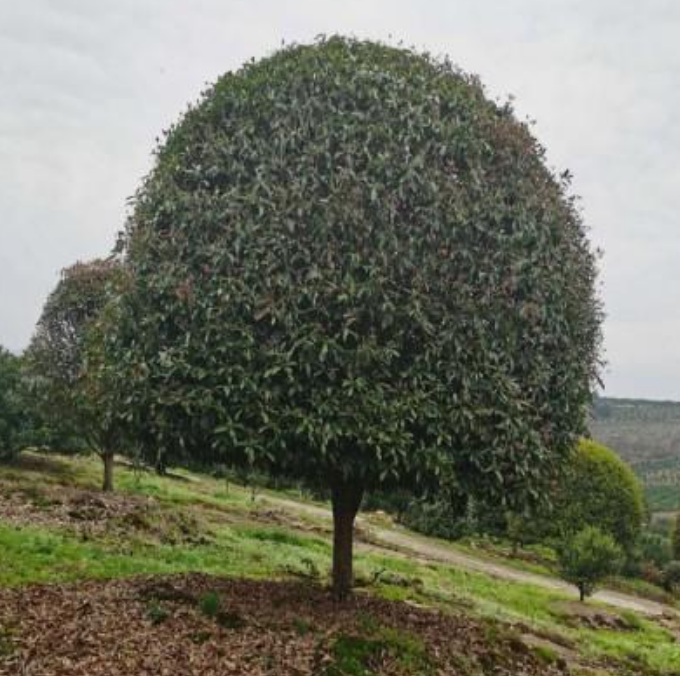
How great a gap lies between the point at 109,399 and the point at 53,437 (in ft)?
87.7

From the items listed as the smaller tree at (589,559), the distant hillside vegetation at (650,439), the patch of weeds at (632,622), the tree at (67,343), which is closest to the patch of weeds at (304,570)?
the tree at (67,343)

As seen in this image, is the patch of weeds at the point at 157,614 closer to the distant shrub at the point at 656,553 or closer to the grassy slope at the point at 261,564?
the grassy slope at the point at 261,564

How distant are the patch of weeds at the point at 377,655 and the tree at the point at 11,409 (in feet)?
88.5

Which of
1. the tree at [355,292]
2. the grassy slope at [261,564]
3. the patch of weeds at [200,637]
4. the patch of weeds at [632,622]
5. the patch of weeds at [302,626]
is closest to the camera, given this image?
the patch of weeds at [200,637]

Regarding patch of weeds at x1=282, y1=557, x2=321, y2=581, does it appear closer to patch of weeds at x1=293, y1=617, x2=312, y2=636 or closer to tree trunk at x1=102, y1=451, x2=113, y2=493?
patch of weeds at x1=293, y1=617, x2=312, y2=636

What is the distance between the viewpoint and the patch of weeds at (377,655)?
1096 cm

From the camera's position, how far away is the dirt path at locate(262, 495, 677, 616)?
38562mm

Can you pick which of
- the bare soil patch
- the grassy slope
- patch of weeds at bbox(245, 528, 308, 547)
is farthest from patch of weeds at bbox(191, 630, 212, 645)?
patch of weeds at bbox(245, 528, 308, 547)

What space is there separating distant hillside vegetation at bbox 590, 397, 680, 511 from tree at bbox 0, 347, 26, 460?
79532 millimetres

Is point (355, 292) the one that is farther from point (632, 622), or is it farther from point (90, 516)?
point (632, 622)

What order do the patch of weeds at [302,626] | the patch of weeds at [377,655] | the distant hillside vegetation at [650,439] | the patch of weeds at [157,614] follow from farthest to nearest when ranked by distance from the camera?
the distant hillside vegetation at [650,439] < the patch of weeds at [302,626] < the patch of weeds at [157,614] < the patch of weeds at [377,655]

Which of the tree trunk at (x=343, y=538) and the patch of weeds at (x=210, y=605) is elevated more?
the tree trunk at (x=343, y=538)

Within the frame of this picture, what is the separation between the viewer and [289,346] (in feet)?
37.9

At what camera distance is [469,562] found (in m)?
41.4
